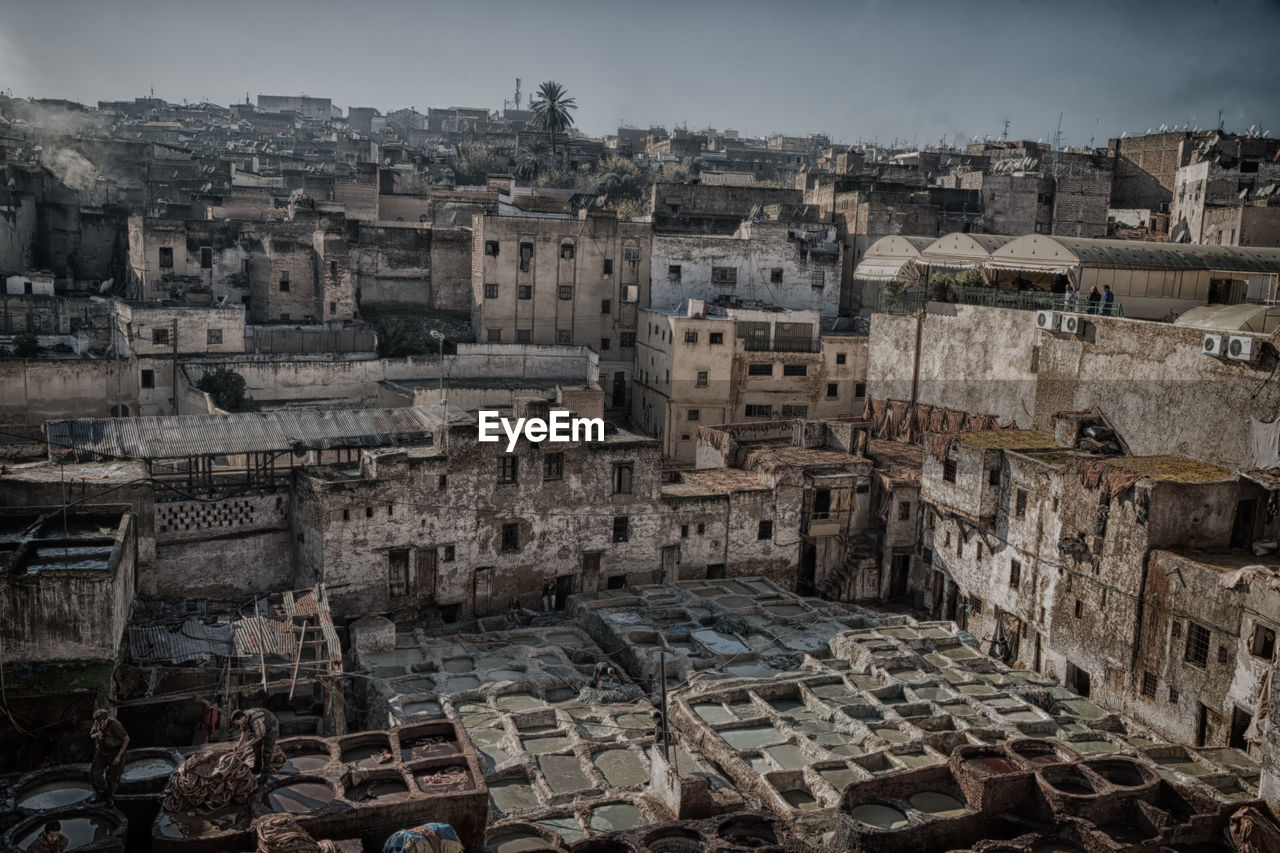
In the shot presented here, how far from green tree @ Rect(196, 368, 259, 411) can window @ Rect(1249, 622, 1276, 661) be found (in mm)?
29273

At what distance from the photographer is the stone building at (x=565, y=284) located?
44.9 m

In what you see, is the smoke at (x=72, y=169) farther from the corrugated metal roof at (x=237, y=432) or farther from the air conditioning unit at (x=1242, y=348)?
the air conditioning unit at (x=1242, y=348)

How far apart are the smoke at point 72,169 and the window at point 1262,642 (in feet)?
168

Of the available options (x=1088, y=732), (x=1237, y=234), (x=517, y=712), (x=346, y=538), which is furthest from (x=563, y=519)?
(x=1237, y=234)

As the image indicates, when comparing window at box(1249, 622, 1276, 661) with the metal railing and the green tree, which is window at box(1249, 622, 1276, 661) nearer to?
the metal railing

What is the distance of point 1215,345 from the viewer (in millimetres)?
27203

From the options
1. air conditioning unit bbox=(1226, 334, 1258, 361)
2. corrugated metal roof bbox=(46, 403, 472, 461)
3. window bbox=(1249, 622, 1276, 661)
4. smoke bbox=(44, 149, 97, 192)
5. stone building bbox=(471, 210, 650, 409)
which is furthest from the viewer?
smoke bbox=(44, 149, 97, 192)

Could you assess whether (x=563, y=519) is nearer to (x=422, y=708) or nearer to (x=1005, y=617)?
(x=422, y=708)

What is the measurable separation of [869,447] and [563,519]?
12.3 metres

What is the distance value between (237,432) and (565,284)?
68.3 feet

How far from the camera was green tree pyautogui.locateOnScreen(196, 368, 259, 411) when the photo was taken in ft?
120

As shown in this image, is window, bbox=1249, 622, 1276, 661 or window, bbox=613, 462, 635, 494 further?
window, bbox=613, 462, 635, 494
